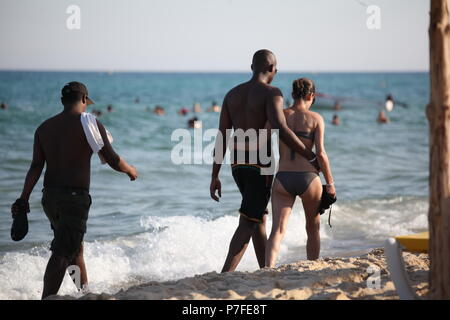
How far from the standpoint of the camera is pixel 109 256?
7.49 metres

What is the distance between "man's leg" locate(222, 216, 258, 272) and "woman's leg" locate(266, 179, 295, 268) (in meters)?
0.19

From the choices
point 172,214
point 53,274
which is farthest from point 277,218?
point 172,214

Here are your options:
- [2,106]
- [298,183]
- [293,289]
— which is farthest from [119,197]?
[2,106]

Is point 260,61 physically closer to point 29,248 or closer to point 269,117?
point 269,117

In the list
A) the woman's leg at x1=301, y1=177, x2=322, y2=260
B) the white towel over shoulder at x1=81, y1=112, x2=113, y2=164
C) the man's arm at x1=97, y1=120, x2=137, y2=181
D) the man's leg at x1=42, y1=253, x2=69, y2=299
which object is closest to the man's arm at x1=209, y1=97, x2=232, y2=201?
the woman's leg at x1=301, y1=177, x2=322, y2=260

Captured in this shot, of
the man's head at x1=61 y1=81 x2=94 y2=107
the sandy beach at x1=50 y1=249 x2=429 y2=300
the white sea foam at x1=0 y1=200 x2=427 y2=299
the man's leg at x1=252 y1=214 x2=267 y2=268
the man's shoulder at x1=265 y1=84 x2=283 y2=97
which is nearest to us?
the sandy beach at x1=50 y1=249 x2=429 y2=300

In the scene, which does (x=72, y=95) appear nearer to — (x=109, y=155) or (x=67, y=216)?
(x=109, y=155)

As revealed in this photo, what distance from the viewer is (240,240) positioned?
534cm

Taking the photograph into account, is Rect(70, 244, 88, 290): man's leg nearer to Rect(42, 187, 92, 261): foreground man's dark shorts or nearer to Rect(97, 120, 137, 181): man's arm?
Rect(42, 187, 92, 261): foreground man's dark shorts

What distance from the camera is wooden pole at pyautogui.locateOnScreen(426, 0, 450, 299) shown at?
12.6 ft

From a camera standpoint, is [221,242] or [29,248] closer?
[29,248]

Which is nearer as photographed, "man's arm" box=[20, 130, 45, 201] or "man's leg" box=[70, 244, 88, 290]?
"man's arm" box=[20, 130, 45, 201]

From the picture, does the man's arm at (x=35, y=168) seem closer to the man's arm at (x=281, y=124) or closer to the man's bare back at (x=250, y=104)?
the man's bare back at (x=250, y=104)
